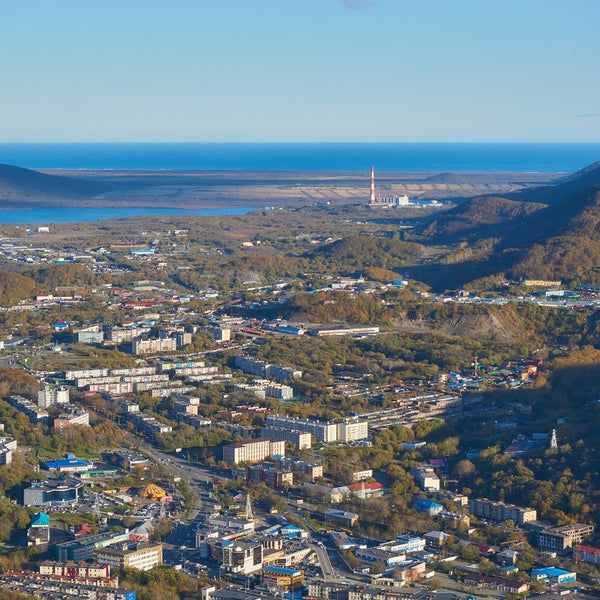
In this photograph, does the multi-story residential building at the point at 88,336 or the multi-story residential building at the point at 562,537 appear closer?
the multi-story residential building at the point at 562,537

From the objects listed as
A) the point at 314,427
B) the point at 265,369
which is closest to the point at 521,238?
the point at 265,369

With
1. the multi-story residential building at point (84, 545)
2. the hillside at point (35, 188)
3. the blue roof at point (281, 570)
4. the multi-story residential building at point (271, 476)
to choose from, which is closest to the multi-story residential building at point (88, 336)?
the multi-story residential building at point (271, 476)

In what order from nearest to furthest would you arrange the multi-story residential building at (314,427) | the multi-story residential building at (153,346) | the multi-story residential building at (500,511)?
1. the multi-story residential building at (500,511)
2. the multi-story residential building at (314,427)
3. the multi-story residential building at (153,346)

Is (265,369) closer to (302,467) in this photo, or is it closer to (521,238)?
(302,467)

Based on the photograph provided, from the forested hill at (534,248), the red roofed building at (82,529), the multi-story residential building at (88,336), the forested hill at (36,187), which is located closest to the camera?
the red roofed building at (82,529)

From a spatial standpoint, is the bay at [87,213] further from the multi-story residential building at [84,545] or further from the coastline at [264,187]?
the multi-story residential building at [84,545]

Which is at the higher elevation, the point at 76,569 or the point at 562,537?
the point at 76,569
